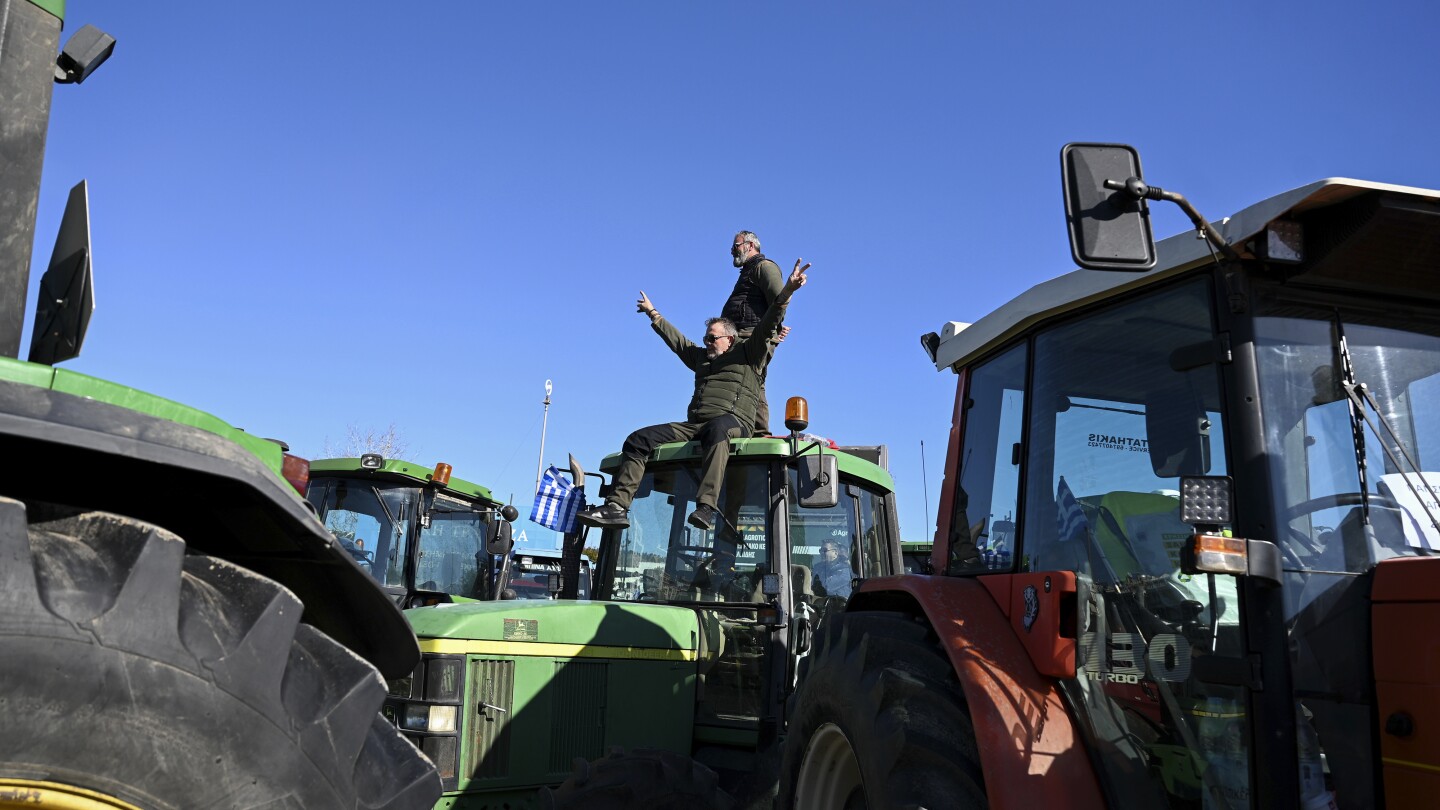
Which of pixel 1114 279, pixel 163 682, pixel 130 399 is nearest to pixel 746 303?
pixel 1114 279

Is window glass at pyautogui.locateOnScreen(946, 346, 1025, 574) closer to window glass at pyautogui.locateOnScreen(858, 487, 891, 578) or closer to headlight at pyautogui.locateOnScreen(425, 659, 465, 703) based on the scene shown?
headlight at pyautogui.locateOnScreen(425, 659, 465, 703)

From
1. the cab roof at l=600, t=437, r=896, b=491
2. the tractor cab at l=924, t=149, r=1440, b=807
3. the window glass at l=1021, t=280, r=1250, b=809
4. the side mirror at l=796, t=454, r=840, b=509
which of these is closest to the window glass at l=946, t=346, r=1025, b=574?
the window glass at l=1021, t=280, r=1250, b=809

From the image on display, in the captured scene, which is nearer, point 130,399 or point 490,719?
point 130,399

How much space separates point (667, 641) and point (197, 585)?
12.6 ft

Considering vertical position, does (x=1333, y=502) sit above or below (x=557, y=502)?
below

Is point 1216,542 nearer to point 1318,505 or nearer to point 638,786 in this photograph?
point 1318,505

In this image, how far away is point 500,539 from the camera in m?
9.76

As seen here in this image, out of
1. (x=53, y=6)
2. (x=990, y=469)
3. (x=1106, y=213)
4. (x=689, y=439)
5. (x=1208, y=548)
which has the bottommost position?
(x=1208, y=548)

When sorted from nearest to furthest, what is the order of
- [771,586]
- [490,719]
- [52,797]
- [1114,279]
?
1. [52,797]
2. [1114,279]
3. [490,719]
4. [771,586]

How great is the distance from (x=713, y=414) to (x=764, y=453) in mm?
549

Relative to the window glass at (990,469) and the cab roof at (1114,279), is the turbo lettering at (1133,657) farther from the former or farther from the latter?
the cab roof at (1114,279)

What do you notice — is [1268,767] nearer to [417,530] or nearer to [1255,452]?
[1255,452]

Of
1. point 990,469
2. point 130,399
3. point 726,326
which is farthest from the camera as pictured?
point 726,326

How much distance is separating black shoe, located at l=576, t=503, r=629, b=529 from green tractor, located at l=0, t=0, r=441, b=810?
149 inches
